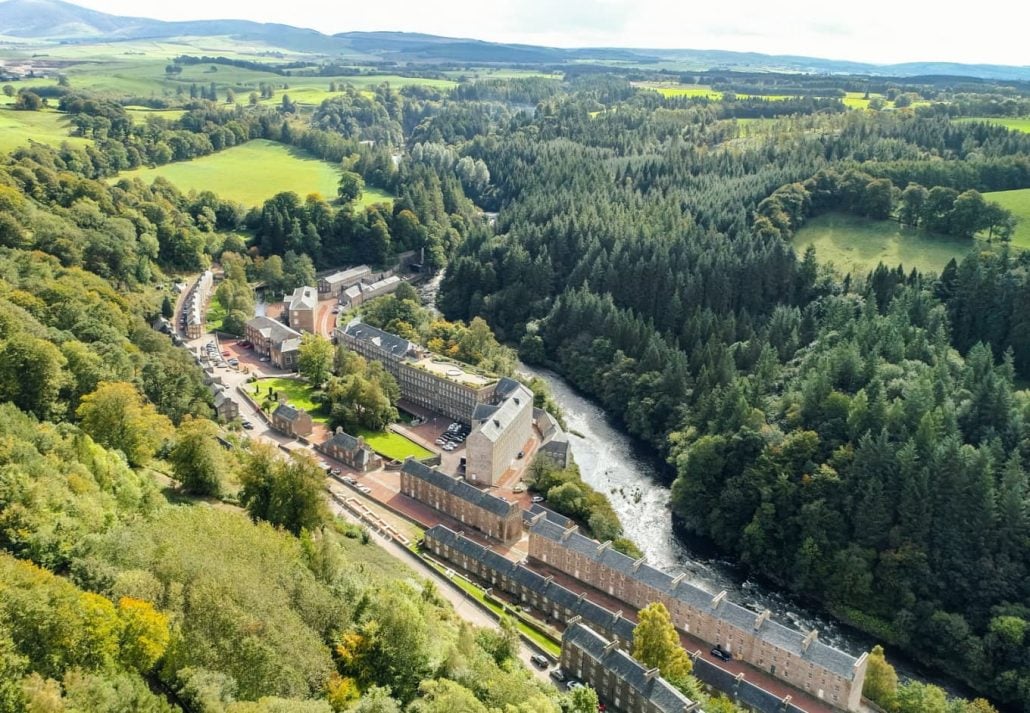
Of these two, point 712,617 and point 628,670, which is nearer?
point 628,670

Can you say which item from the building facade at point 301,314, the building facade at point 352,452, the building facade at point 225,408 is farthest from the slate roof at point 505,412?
the building facade at point 301,314

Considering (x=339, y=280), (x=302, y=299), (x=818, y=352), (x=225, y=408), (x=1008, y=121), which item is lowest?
(x=225, y=408)

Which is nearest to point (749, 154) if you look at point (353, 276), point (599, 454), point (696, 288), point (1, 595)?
point (696, 288)

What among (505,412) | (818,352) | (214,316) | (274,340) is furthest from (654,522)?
(214,316)

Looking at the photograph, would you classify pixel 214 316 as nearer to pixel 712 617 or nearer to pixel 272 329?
pixel 272 329

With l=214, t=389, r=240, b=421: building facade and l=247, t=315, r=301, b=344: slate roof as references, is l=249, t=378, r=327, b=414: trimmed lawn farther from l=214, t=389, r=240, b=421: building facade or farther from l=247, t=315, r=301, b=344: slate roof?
l=247, t=315, r=301, b=344: slate roof

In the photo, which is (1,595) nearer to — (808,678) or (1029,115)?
(808,678)

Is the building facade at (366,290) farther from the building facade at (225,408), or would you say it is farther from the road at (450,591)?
the road at (450,591)
